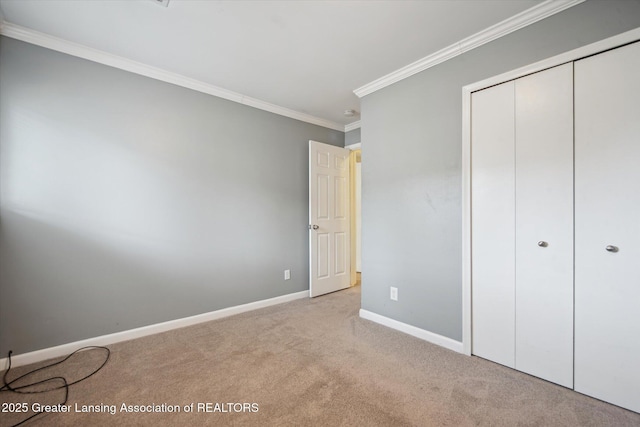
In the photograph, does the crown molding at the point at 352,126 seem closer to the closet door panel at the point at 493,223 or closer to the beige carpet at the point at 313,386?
the closet door panel at the point at 493,223

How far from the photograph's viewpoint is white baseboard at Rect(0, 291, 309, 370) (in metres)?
1.95

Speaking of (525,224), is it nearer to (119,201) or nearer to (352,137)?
(352,137)

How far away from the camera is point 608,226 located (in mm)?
1530

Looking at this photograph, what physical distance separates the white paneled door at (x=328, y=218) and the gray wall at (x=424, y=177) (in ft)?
2.69

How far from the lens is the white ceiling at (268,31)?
5.67 ft

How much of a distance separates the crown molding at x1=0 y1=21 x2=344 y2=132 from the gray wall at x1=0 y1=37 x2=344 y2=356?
0.06 m

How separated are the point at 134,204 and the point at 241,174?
110cm

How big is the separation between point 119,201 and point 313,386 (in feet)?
7.32

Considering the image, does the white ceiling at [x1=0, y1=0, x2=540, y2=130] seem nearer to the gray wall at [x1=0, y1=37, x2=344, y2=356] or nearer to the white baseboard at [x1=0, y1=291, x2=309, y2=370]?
the gray wall at [x1=0, y1=37, x2=344, y2=356]

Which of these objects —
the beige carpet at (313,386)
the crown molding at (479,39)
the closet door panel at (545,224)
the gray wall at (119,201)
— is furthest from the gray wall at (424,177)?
the gray wall at (119,201)

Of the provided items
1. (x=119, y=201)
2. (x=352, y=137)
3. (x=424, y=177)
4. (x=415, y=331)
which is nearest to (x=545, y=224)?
(x=424, y=177)

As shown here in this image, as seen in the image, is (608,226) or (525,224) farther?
(525,224)

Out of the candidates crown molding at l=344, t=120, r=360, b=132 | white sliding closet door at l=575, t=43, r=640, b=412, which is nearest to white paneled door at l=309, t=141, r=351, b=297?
crown molding at l=344, t=120, r=360, b=132

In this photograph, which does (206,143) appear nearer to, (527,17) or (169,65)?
(169,65)
